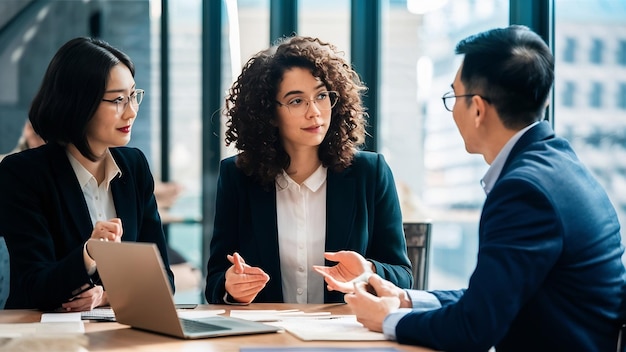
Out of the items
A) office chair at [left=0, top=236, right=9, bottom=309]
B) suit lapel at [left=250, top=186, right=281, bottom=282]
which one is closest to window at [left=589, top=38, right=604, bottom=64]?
suit lapel at [left=250, top=186, right=281, bottom=282]

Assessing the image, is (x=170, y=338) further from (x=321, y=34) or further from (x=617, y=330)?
(x=321, y=34)

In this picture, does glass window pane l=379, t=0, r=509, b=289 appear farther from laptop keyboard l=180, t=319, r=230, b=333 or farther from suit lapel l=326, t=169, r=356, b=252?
laptop keyboard l=180, t=319, r=230, b=333

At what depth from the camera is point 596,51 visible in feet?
12.4

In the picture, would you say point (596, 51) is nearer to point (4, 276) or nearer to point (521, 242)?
point (521, 242)

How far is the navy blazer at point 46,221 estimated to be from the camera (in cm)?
227

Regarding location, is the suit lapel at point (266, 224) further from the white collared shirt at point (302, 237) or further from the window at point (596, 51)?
the window at point (596, 51)

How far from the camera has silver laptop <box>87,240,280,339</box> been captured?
1753mm

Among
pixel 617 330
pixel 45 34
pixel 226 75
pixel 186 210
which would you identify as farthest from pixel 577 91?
pixel 45 34

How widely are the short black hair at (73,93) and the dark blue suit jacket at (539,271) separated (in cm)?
130

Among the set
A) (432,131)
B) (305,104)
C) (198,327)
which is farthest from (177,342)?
(432,131)

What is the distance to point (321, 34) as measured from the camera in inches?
208

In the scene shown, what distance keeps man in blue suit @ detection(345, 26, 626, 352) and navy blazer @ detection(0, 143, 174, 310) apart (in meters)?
0.86

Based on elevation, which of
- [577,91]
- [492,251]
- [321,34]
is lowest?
[492,251]

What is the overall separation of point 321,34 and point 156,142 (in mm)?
1643
